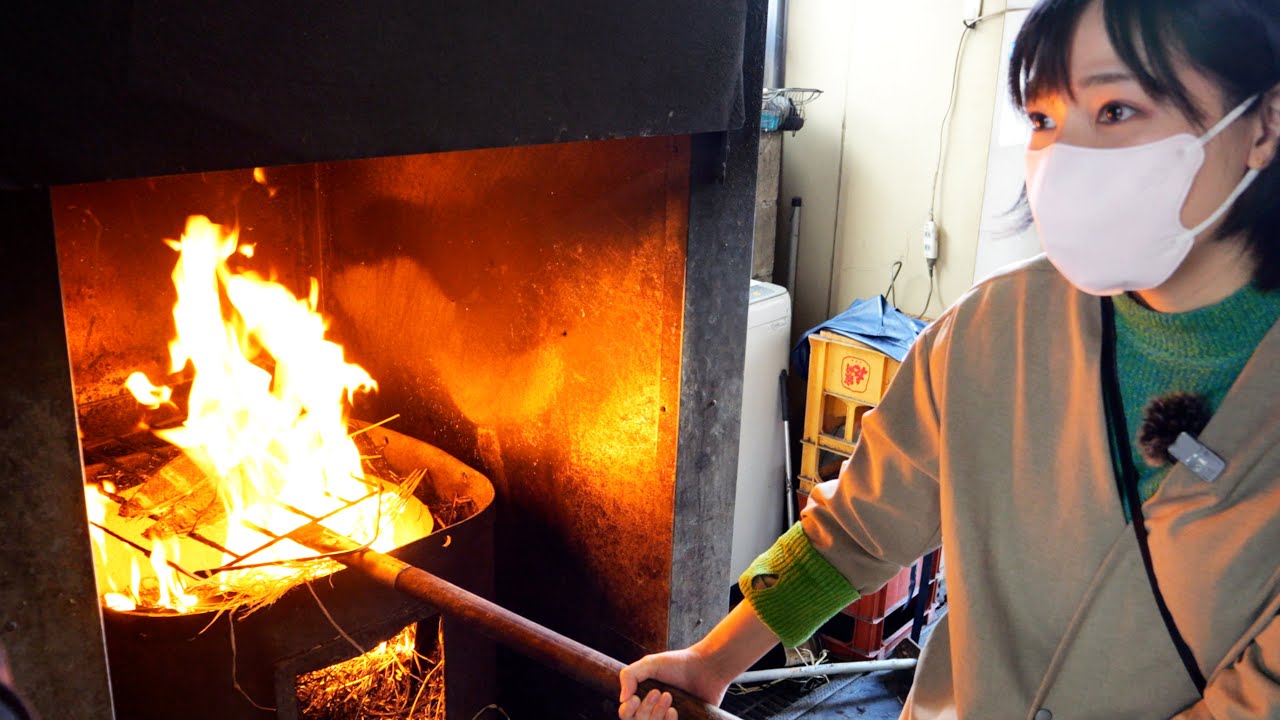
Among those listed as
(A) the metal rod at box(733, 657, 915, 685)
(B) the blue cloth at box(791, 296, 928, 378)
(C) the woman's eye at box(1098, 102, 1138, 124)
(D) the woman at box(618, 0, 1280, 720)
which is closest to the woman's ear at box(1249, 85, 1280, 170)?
(D) the woman at box(618, 0, 1280, 720)

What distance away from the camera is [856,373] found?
13.7 ft

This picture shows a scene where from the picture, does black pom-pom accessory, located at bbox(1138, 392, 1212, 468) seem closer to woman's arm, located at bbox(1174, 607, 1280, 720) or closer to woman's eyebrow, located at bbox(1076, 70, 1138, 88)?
woman's arm, located at bbox(1174, 607, 1280, 720)

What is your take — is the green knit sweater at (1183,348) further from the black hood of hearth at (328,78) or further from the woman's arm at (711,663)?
the black hood of hearth at (328,78)

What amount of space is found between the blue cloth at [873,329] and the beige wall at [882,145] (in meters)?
0.35

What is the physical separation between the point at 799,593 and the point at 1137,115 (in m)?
0.73

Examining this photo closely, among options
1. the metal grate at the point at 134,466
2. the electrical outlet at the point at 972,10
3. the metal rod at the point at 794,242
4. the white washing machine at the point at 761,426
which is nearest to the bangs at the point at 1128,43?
the metal grate at the point at 134,466

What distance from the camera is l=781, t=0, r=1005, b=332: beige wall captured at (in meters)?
4.38

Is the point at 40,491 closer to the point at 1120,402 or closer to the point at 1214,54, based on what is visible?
the point at 1120,402

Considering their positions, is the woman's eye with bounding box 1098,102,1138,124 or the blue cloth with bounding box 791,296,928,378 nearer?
the woman's eye with bounding box 1098,102,1138,124

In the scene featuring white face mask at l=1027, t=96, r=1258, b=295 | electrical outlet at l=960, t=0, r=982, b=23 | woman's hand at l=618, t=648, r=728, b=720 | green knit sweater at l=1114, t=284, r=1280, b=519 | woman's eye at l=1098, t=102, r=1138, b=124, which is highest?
electrical outlet at l=960, t=0, r=982, b=23

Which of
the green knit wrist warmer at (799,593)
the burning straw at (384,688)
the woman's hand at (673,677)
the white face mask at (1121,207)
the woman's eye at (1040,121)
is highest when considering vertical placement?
the woman's eye at (1040,121)

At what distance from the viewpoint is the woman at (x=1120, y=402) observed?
100 centimetres

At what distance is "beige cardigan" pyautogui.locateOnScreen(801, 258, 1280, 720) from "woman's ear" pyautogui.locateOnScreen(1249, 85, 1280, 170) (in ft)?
0.58

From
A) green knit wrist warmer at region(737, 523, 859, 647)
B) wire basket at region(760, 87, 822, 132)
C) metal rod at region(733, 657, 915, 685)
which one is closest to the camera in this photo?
green knit wrist warmer at region(737, 523, 859, 647)
